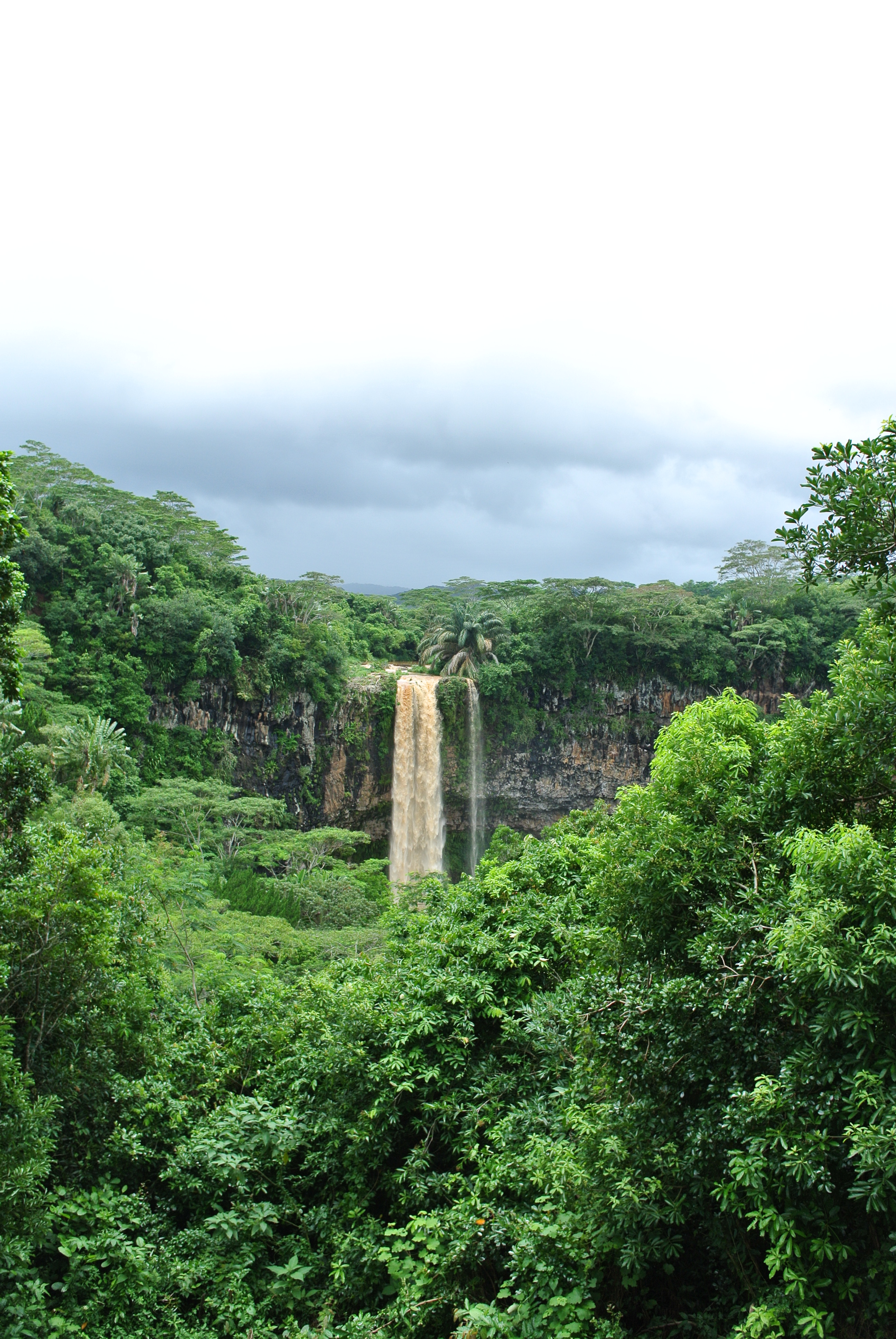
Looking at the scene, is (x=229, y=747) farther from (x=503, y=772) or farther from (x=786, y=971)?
(x=786, y=971)

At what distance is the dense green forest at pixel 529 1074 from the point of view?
10.8ft

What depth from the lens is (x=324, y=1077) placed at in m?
5.95

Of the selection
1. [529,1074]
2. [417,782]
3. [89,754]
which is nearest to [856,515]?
[529,1074]

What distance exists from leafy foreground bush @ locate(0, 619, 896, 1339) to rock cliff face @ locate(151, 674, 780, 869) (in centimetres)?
1851

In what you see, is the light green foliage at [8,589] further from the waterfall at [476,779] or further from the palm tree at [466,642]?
the palm tree at [466,642]

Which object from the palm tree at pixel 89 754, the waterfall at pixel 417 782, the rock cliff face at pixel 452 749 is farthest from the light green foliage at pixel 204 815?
the waterfall at pixel 417 782

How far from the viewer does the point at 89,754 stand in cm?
1795

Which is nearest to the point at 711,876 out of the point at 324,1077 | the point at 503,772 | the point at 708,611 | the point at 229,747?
the point at 324,1077

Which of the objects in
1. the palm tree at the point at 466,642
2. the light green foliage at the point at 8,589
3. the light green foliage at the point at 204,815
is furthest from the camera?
the palm tree at the point at 466,642

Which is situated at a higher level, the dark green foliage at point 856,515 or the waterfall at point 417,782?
the dark green foliage at point 856,515

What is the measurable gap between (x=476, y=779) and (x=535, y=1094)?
23.9m

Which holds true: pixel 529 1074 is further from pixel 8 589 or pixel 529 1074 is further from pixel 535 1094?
pixel 8 589

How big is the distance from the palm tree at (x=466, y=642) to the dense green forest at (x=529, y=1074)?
2012cm

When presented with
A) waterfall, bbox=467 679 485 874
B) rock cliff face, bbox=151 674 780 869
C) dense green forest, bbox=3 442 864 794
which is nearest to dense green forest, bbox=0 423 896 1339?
dense green forest, bbox=3 442 864 794
